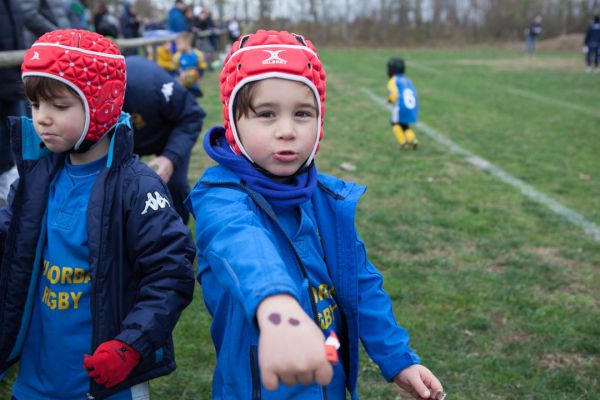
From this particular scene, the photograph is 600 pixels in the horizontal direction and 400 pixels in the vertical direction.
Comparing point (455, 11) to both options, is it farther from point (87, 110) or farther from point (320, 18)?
point (87, 110)

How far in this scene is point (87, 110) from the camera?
231cm

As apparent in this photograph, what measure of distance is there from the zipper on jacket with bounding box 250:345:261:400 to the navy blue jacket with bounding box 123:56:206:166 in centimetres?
244

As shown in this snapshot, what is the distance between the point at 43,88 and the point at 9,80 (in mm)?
2312

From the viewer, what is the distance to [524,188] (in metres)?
7.47

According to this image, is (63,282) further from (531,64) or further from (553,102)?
(531,64)

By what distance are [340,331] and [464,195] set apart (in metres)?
5.42

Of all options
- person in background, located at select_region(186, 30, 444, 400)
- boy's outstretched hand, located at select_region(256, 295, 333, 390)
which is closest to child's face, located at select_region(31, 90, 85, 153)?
person in background, located at select_region(186, 30, 444, 400)

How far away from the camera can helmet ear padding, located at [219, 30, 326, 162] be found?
5.80 ft

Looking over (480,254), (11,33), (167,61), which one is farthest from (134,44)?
(480,254)

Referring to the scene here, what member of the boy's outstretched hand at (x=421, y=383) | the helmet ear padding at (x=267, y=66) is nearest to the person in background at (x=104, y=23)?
the helmet ear padding at (x=267, y=66)

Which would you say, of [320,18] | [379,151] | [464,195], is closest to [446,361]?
[464,195]

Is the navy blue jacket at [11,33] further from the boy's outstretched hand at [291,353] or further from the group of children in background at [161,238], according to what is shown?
the boy's outstretched hand at [291,353]

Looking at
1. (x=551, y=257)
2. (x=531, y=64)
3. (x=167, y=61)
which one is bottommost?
(x=531, y=64)

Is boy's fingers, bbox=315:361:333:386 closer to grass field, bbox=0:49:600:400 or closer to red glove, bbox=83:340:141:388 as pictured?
red glove, bbox=83:340:141:388
